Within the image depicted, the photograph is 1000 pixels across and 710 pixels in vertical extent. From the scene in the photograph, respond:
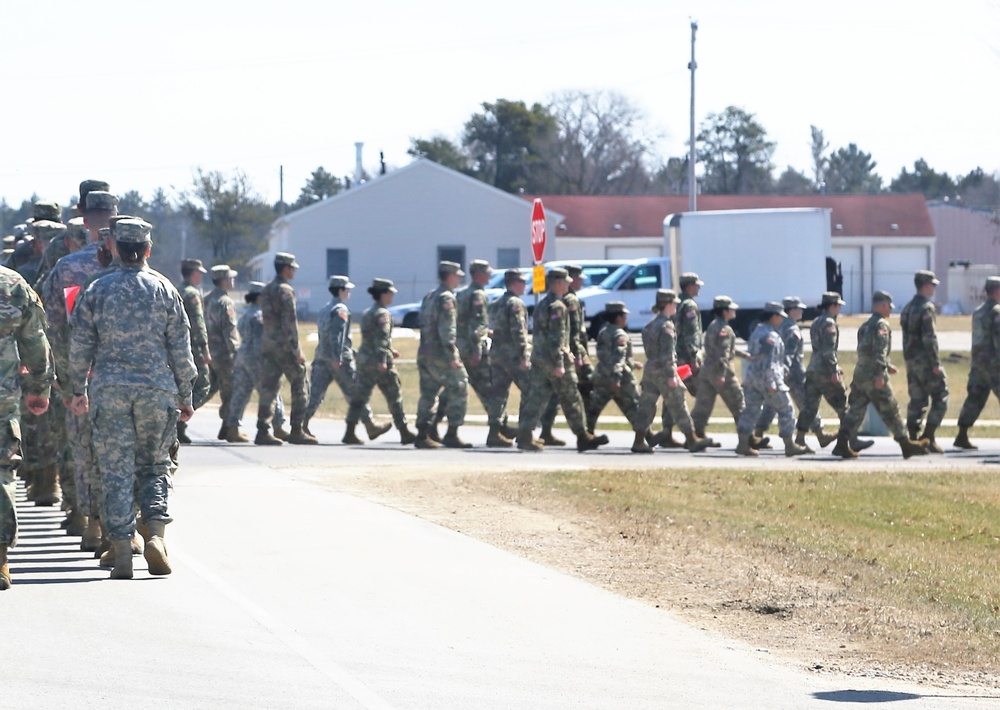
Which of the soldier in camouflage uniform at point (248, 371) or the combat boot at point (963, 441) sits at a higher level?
the soldier in camouflage uniform at point (248, 371)

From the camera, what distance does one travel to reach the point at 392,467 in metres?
16.5

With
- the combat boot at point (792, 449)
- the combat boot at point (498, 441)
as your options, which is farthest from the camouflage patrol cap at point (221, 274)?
the combat boot at point (792, 449)

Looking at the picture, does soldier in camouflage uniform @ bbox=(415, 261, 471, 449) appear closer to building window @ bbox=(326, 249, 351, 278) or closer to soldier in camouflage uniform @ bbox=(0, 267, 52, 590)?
soldier in camouflage uniform @ bbox=(0, 267, 52, 590)

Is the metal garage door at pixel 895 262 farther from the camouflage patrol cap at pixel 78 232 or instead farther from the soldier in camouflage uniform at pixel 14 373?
the soldier in camouflage uniform at pixel 14 373

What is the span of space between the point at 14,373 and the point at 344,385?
10.2m

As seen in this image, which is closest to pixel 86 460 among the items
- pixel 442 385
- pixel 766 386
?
pixel 442 385

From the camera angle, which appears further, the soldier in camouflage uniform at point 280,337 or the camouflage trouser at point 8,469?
the soldier in camouflage uniform at point 280,337

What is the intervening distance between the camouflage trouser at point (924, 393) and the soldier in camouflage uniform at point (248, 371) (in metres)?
7.34

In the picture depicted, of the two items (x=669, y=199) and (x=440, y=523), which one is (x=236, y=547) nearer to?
(x=440, y=523)

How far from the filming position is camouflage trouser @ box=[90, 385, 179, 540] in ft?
31.5

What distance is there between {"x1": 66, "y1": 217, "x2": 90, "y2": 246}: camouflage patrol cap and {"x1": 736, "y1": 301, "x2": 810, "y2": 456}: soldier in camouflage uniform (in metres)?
8.85

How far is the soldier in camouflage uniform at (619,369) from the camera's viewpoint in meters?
19.1

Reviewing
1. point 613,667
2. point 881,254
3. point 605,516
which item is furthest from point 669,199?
point 613,667

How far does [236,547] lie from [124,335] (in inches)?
78.8
